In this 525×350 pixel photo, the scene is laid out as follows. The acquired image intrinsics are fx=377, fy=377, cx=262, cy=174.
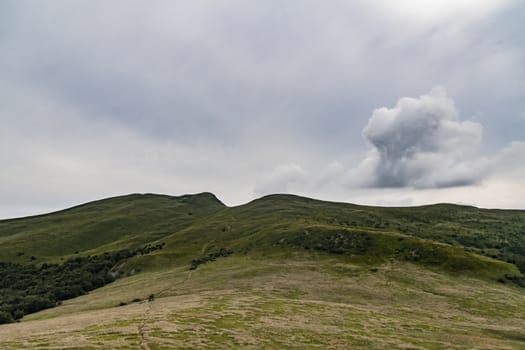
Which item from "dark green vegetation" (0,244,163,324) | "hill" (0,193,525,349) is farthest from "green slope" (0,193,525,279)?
"dark green vegetation" (0,244,163,324)

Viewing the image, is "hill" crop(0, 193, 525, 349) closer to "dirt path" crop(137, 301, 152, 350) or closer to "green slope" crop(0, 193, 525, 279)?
"dirt path" crop(137, 301, 152, 350)

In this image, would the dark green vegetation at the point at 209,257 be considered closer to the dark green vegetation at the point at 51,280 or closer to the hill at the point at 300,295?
the hill at the point at 300,295

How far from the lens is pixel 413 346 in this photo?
3781 cm

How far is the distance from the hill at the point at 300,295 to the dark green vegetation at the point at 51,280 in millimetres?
2864

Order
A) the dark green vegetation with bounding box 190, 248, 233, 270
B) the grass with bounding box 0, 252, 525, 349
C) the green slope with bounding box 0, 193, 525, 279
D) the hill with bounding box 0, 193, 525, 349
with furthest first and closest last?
the dark green vegetation with bounding box 190, 248, 233, 270 < the green slope with bounding box 0, 193, 525, 279 < the hill with bounding box 0, 193, 525, 349 < the grass with bounding box 0, 252, 525, 349

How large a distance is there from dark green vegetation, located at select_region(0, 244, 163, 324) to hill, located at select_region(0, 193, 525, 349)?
Result: 9.40ft

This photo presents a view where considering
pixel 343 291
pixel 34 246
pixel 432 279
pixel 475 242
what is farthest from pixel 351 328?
pixel 34 246

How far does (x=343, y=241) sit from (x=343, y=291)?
4021 centimetres

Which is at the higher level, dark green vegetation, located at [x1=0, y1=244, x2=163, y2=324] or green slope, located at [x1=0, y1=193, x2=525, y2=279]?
green slope, located at [x1=0, y1=193, x2=525, y2=279]

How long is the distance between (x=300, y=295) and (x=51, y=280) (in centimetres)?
8585

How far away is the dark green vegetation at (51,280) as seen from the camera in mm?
78750

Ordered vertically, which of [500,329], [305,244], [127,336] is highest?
[305,244]

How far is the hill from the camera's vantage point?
39.9 metres

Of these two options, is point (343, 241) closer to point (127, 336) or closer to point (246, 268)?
point (246, 268)
